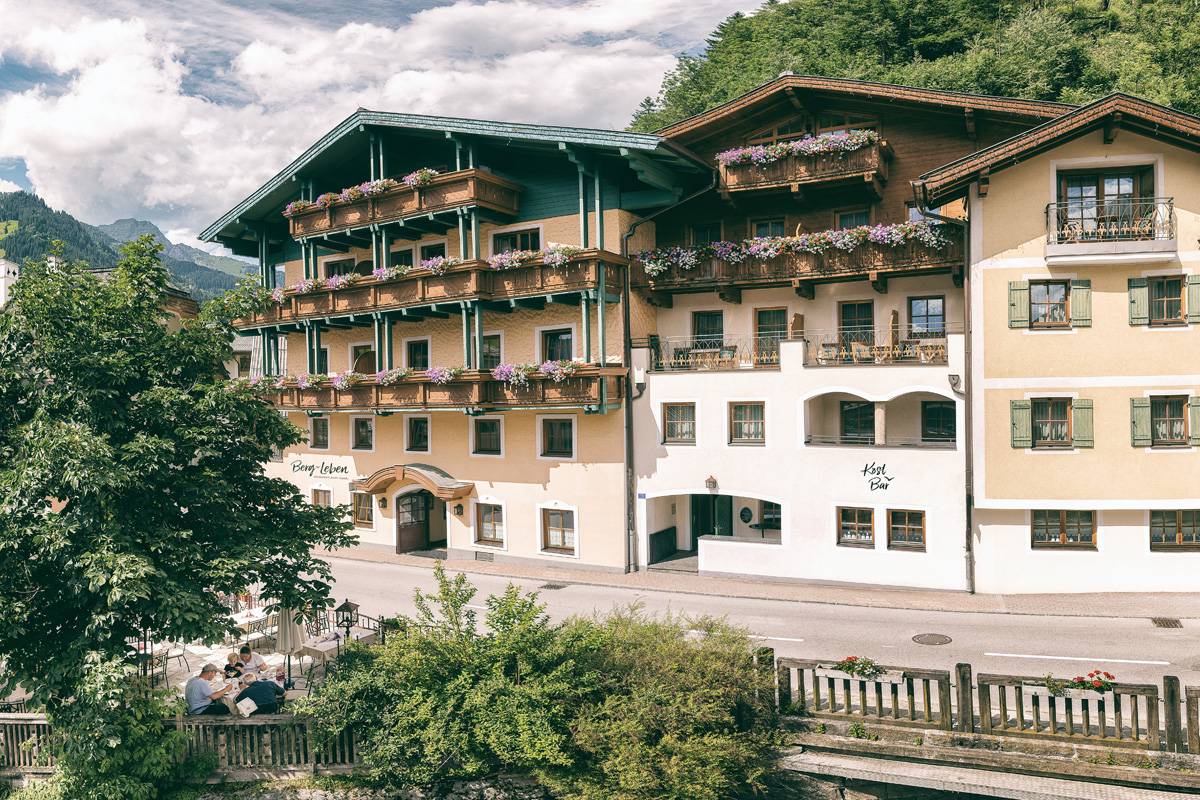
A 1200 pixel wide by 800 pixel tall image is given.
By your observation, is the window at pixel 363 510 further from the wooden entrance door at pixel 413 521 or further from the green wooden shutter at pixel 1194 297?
the green wooden shutter at pixel 1194 297

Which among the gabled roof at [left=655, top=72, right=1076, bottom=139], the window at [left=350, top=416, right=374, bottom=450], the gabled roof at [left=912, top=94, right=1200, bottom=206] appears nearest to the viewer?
the gabled roof at [left=912, top=94, right=1200, bottom=206]

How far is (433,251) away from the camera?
30047 millimetres

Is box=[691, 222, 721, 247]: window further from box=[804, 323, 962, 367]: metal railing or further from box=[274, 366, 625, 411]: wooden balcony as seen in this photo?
box=[274, 366, 625, 411]: wooden balcony

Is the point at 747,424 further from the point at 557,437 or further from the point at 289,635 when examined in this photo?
the point at 289,635

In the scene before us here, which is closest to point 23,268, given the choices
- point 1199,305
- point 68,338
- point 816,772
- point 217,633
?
point 68,338

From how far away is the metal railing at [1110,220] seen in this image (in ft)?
66.3

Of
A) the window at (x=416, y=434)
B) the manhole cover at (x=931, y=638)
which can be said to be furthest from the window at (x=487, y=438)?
the manhole cover at (x=931, y=638)

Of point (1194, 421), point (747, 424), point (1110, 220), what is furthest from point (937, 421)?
point (1110, 220)

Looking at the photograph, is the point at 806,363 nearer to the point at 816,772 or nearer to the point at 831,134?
the point at 831,134

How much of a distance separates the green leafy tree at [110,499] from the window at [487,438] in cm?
1392

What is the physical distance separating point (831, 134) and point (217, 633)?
2059 centimetres

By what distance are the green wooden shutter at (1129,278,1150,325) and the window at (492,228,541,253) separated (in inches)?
664

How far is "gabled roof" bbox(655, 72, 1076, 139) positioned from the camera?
22531 mm

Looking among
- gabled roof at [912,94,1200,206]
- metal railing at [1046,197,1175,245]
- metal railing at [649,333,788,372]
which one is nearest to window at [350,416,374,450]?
metal railing at [649,333,788,372]
